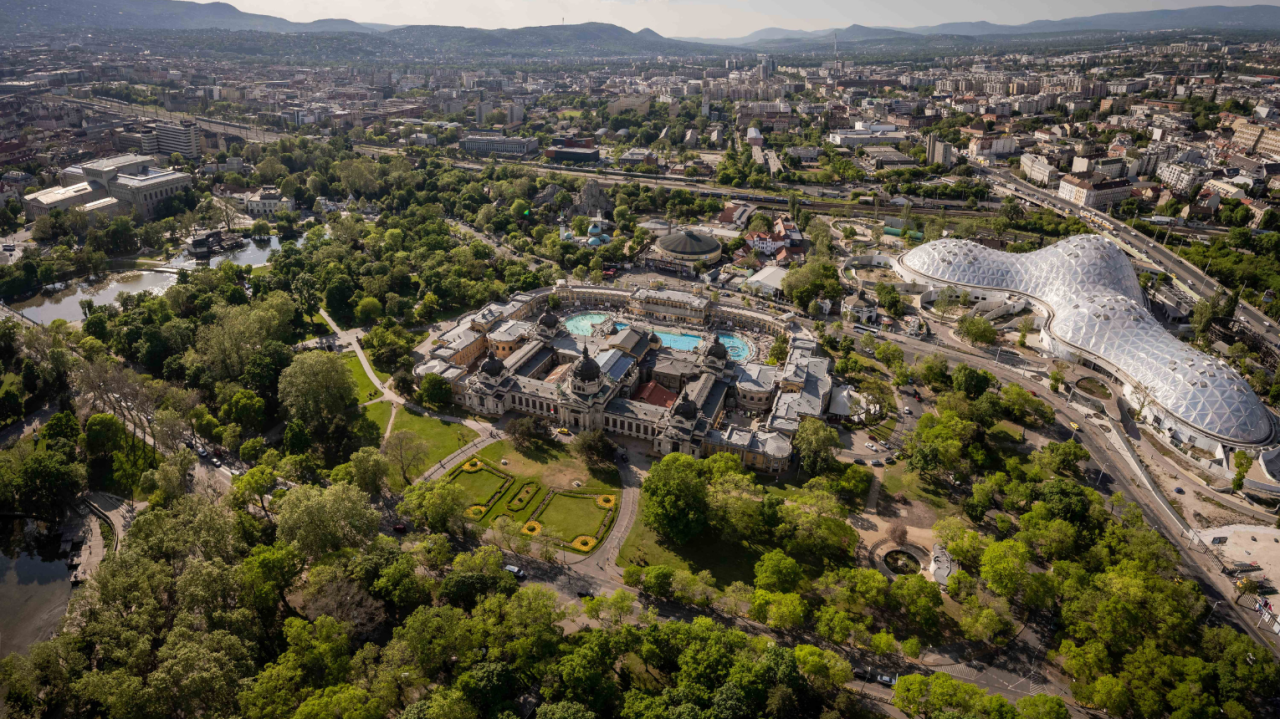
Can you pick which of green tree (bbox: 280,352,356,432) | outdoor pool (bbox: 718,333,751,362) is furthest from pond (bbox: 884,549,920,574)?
green tree (bbox: 280,352,356,432)

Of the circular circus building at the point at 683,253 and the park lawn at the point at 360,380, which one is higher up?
the circular circus building at the point at 683,253

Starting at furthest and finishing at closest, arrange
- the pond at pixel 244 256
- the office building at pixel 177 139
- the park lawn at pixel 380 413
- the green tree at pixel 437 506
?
the office building at pixel 177 139 < the pond at pixel 244 256 < the park lawn at pixel 380 413 < the green tree at pixel 437 506

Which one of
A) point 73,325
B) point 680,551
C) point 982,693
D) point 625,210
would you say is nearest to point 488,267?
point 625,210

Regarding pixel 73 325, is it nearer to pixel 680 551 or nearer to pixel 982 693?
pixel 680 551

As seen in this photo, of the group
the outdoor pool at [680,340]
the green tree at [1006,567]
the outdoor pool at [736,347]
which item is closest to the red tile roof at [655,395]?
the outdoor pool at [736,347]

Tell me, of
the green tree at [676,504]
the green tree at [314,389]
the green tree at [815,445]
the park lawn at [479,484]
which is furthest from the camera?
the green tree at [314,389]

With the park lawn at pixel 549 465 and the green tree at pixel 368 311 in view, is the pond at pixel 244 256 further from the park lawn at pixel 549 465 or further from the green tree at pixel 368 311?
the park lawn at pixel 549 465
